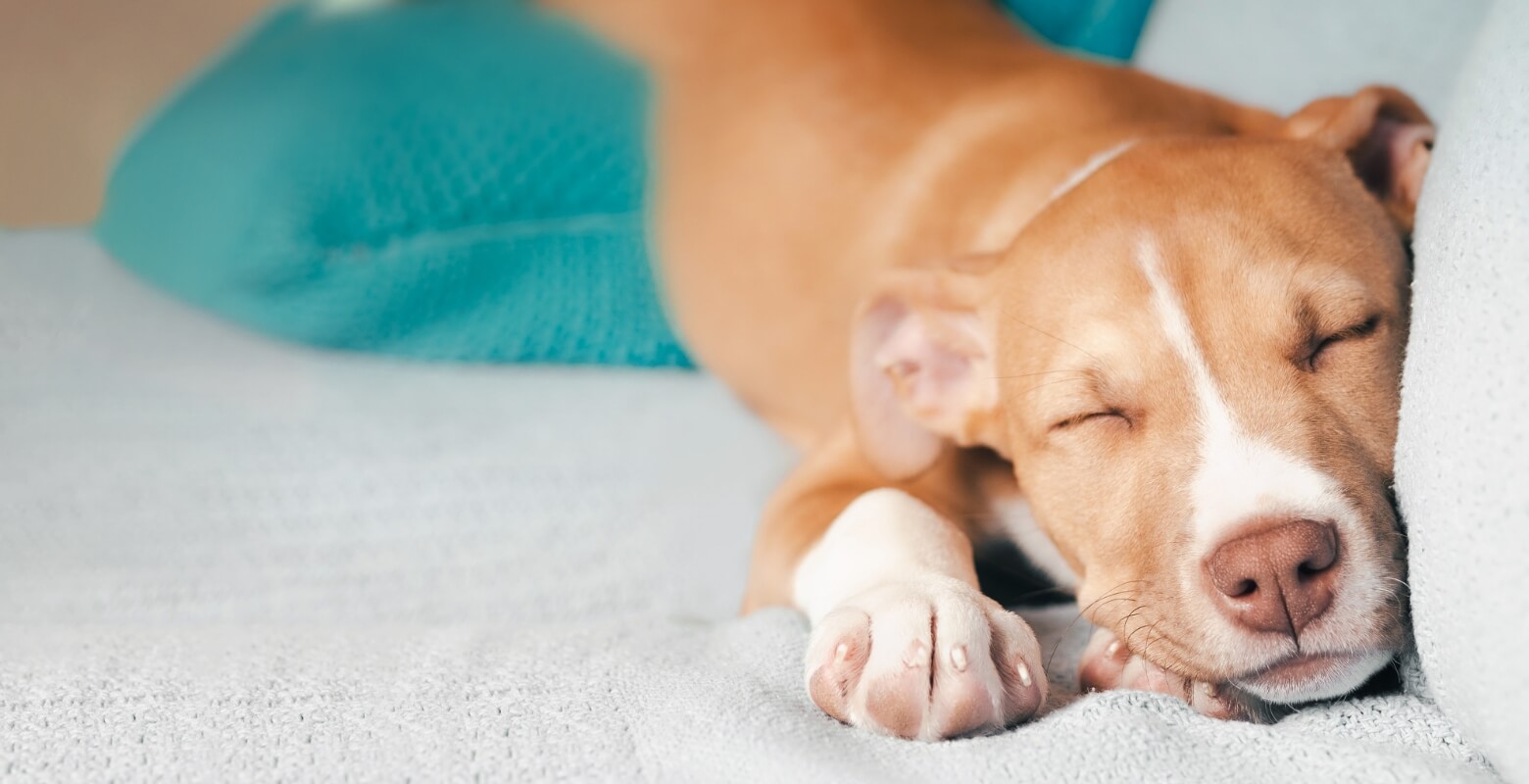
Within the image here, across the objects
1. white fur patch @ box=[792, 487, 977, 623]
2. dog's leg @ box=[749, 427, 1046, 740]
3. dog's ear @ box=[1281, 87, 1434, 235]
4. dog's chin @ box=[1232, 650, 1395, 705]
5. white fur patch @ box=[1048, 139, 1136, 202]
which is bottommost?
white fur patch @ box=[792, 487, 977, 623]

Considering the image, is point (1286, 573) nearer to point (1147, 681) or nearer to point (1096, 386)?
point (1147, 681)

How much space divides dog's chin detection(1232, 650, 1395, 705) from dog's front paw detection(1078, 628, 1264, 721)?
0.16ft

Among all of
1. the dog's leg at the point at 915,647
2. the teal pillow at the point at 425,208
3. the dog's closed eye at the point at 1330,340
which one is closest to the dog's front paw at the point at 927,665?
the dog's leg at the point at 915,647

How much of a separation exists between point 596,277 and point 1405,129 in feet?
6.31

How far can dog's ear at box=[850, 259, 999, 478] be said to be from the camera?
210 centimetres

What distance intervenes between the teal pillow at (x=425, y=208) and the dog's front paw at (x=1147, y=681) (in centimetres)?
193

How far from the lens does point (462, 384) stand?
3291 millimetres

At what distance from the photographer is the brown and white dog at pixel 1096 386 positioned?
1.46 meters

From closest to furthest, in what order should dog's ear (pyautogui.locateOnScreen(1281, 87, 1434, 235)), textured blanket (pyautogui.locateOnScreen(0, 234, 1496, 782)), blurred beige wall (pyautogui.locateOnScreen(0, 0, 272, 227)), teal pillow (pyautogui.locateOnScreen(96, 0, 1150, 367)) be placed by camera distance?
textured blanket (pyautogui.locateOnScreen(0, 234, 1496, 782))
dog's ear (pyautogui.locateOnScreen(1281, 87, 1434, 235))
teal pillow (pyautogui.locateOnScreen(96, 0, 1150, 367))
blurred beige wall (pyautogui.locateOnScreen(0, 0, 272, 227))

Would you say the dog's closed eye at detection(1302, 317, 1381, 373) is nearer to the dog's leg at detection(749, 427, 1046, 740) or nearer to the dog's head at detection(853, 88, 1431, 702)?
the dog's head at detection(853, 88, 1431, 702)

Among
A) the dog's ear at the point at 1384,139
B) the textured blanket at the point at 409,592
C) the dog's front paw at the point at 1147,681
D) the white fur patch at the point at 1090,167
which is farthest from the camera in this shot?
the white fur patch at the point at 1090,167

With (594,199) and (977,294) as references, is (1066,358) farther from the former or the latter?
(594,199)

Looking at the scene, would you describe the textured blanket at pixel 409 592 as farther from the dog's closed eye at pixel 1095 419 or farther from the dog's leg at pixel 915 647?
the dog's closed eye at pixel 1095 419

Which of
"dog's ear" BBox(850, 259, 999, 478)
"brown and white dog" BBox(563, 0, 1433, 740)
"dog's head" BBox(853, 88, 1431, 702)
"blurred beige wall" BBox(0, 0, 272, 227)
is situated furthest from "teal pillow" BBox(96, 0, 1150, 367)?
"dog's head" BBox(853, 88, 1431, 702)
